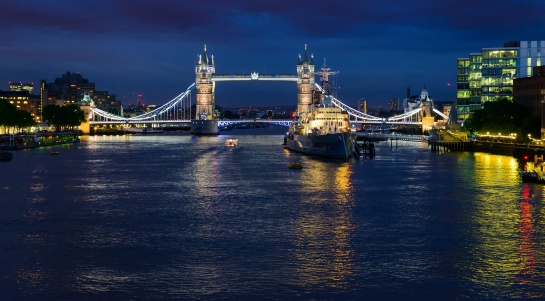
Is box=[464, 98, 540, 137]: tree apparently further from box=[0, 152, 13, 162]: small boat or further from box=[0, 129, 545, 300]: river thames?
box=[0, 152, 13, 162]: small boat

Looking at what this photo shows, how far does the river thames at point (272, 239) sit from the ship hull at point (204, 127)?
114m

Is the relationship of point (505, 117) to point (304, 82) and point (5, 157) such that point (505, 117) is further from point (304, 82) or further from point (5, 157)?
→ point (304, 82)

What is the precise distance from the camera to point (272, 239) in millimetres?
23641

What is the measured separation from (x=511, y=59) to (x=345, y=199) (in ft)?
241

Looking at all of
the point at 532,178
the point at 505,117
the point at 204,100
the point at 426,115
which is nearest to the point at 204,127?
the point at 204,100

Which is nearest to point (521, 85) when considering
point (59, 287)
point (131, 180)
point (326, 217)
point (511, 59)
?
point (511, 59)

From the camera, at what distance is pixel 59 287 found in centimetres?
1786

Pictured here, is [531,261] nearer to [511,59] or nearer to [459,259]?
[459,259]

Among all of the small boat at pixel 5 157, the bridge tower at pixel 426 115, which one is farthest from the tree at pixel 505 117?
the bridge tower at pixel 426 115

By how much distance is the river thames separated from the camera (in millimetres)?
17859

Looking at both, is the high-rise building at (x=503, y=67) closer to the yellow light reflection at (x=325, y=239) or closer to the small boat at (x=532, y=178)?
the small boat at (x=532, y=178)

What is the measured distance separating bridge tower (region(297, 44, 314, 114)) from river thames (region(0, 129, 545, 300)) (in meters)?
116

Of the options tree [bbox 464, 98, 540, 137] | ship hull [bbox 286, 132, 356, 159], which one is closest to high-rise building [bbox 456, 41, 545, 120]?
tree [bbox 464, 98, 540, 137]

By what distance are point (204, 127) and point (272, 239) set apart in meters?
136
